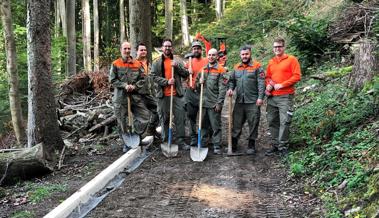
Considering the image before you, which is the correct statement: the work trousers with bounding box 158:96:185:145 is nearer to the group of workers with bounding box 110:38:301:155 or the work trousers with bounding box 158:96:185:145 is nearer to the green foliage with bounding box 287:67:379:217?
the group of workers with bounding box 110:38:301:155

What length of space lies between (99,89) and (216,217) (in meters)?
10.4

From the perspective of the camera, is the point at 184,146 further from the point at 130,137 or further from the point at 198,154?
the point at 130,137

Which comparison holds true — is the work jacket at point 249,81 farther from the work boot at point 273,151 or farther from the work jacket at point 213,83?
the work boot at point 273,151

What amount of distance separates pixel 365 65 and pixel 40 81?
21.4 ft

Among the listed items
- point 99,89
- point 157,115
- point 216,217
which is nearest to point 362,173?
point 216,217

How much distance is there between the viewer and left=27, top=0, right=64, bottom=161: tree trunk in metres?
8.70

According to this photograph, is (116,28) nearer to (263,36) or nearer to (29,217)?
(263,36)

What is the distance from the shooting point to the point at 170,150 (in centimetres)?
879

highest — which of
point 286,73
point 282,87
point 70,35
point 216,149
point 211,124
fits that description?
point 70,35

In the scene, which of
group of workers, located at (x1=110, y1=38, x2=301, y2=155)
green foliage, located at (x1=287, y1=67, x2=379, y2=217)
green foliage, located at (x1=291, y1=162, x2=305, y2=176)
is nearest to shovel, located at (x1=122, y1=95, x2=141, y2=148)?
group of workers, located at (x1=110, y1=38, x2=301, y2=155)

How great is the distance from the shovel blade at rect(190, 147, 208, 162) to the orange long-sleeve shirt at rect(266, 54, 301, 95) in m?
1.78

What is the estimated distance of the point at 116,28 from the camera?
141 ft

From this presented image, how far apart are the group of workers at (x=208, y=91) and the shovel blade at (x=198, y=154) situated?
0.42 m

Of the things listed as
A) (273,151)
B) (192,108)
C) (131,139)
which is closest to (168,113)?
(192,108)
